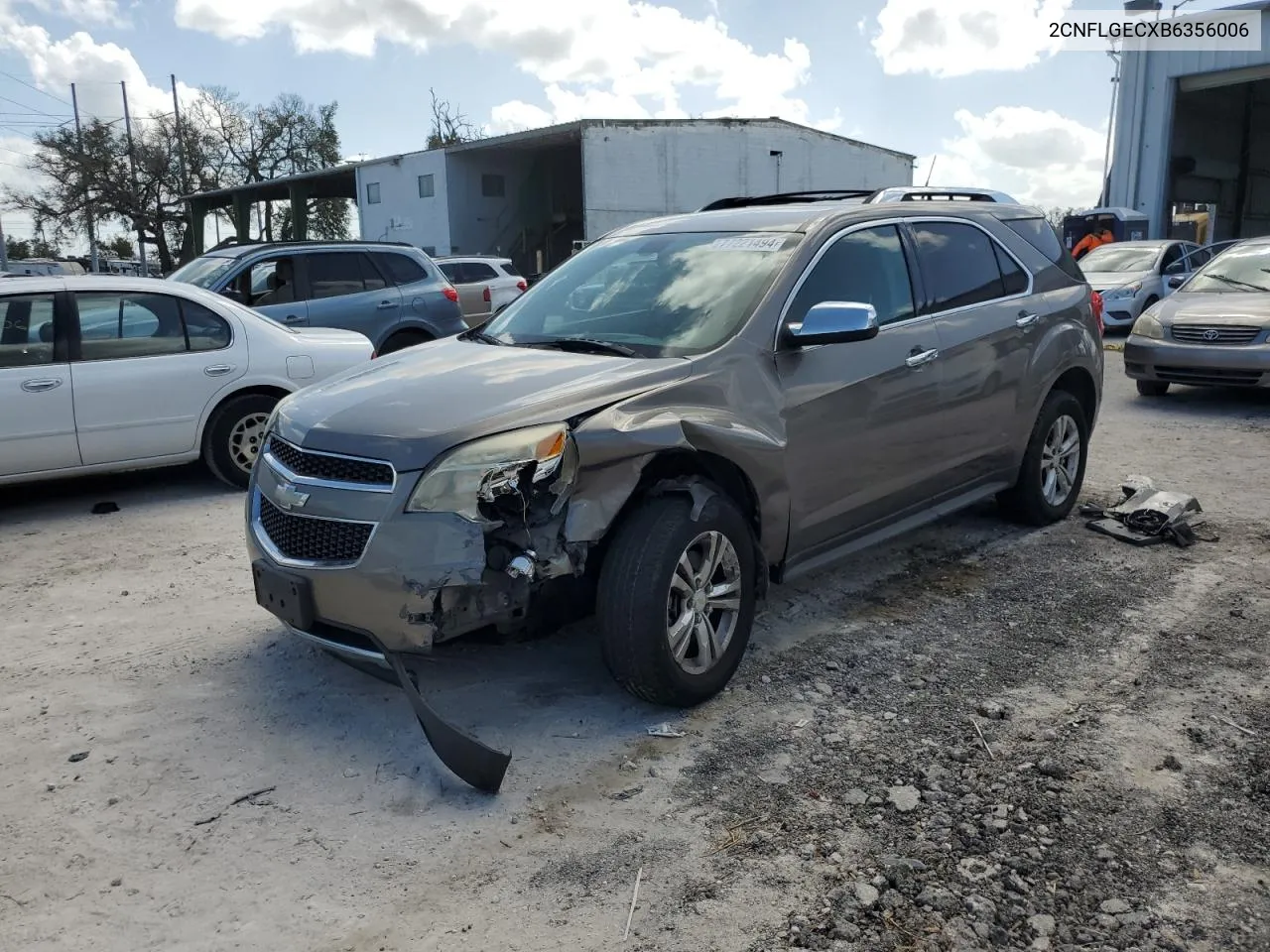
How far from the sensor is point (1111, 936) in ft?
8.27

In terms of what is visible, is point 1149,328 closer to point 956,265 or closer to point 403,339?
point 956,265

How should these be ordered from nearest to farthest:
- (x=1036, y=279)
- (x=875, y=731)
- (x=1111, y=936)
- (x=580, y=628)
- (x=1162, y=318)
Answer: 1. (x=1111, y=936)
2. (x=875, y=731)
3. (x=580, y=628)
4. (x=1036, y=279)
5. (x=1162, y=318)

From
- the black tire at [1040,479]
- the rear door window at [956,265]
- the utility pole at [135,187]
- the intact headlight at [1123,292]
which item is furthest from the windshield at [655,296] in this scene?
the utility pole at [135,187]

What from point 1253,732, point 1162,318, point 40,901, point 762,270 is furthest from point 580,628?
point 1162,318

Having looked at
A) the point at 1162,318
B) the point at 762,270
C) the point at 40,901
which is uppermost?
the point at 762,270

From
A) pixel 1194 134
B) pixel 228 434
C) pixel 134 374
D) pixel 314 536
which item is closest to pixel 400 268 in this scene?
pixel 228 434

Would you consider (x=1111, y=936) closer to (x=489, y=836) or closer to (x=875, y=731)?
(x=875, y=731)

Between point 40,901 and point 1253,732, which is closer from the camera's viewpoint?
point 40,901

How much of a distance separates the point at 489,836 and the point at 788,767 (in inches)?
39.4

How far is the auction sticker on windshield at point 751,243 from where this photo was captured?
4.39 meters

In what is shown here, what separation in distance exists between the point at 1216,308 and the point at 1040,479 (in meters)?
5.56

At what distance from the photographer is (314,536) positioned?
3.52m

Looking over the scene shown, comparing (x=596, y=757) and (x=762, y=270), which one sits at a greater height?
(x=762, y=270)

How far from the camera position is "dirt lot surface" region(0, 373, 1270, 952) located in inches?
104
